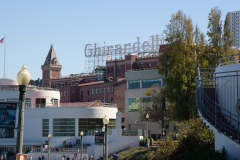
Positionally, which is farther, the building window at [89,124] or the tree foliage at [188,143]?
the building window at [89,124]

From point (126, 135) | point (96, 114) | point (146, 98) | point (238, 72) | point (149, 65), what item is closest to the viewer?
point (238, 72)

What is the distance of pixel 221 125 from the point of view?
2145 centimetres

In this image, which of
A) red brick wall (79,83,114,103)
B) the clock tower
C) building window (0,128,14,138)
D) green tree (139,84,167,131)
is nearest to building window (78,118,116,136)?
green tree (139,84,167,131)

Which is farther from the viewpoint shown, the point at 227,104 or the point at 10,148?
the point at 10,148

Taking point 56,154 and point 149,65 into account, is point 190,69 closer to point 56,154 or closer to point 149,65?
point 56,154

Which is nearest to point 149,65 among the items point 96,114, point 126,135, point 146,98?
point 146,98

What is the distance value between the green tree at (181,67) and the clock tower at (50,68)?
374 feet

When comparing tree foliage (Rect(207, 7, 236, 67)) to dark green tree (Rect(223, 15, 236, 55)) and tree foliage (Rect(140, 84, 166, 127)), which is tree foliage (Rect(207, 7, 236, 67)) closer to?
dark green tree (Rect(223, 15, 236, 55))

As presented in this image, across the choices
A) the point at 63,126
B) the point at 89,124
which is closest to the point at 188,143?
the point at 89,124

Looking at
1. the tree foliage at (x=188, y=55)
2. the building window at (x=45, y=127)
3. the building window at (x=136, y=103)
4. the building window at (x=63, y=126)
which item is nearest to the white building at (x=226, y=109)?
the tree foliage at (x=188, y=55)

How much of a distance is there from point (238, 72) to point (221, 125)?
8.78ft

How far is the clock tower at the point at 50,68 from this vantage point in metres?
161

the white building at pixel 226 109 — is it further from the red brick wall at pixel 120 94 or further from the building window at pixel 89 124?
the red brick wall at pixel 120 94

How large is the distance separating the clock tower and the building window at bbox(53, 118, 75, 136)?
9398 cm
